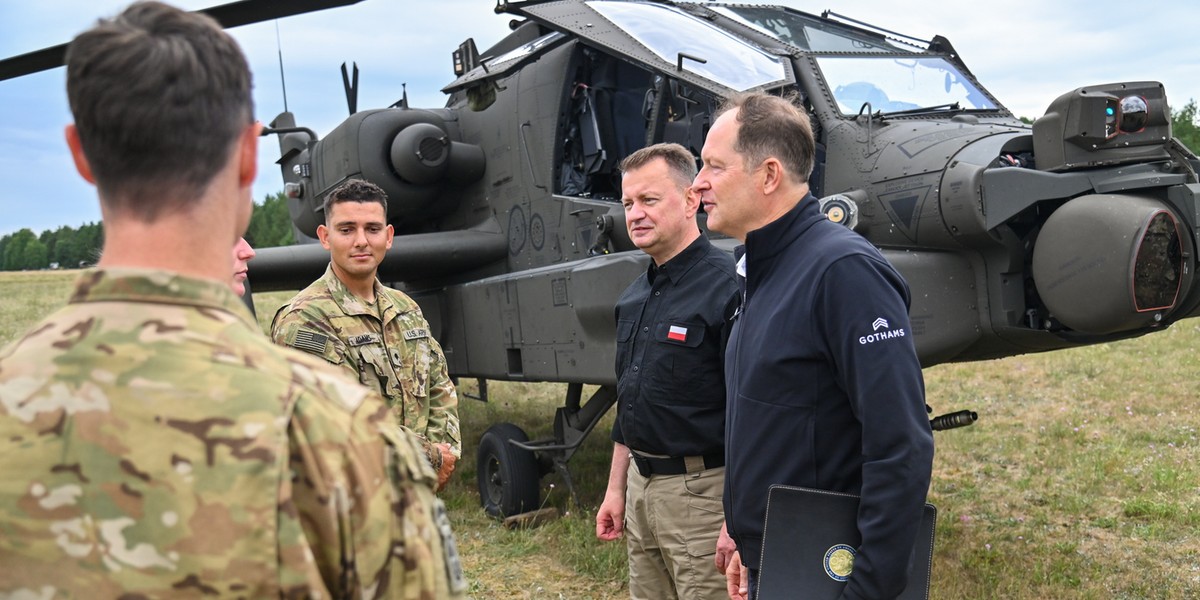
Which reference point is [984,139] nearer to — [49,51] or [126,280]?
[49,51]

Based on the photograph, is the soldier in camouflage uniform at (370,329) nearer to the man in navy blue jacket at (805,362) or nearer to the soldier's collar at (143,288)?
the man in navy blue jacket at (805,362)

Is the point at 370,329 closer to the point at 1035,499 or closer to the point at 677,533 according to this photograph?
the point at 677,533

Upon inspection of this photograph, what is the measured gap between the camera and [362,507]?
1.09 meters

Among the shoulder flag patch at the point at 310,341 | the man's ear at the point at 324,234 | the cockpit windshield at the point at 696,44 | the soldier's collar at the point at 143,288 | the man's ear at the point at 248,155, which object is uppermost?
the cockpit windshield at the point at 696,44

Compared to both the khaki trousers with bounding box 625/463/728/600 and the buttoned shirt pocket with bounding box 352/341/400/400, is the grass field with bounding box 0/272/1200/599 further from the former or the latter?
the buttoned shirt pocket with bounding box 352/341/400/400

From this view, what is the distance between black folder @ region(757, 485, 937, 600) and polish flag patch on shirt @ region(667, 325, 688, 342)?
103cm

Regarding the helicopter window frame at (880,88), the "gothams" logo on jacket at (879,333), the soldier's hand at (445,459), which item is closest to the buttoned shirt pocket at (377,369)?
the soldier's hand at (445,459)

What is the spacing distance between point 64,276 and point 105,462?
93.5 ft

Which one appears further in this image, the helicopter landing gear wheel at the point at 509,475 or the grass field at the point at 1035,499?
the helicopter landing gear wheel at the point at 509,475

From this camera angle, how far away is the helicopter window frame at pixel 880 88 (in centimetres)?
493

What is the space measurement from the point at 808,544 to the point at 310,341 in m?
1.61

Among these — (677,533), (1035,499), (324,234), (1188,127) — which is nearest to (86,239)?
(324,234)

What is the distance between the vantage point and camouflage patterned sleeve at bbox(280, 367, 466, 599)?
1065 millimetres

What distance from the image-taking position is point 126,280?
109 cm
